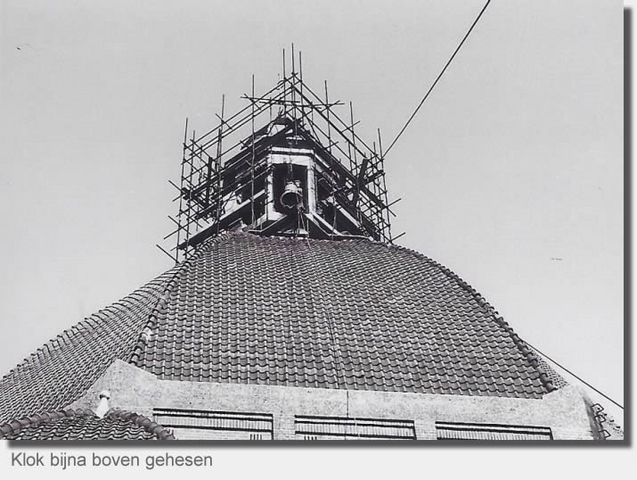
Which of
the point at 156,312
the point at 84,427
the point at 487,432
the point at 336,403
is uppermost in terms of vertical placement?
the point at 156,312

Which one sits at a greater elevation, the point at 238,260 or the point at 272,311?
the point at 238,260

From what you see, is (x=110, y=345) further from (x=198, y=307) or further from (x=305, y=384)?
(x=305, y=384)

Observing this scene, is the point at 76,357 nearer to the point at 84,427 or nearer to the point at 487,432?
the point at 84,427

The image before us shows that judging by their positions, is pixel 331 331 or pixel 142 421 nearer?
pixel 142 421

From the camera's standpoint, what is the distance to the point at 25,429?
1058 centimetres

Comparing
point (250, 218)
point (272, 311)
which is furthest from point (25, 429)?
point (250, 218)

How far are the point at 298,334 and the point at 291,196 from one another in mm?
7074

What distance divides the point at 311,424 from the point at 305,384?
1.93 ft

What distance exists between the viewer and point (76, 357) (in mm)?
15000

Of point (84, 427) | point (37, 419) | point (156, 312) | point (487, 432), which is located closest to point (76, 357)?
point (156, 312)

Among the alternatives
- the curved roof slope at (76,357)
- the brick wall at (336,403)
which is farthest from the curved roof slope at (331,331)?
the curved roof slope at (76,357)

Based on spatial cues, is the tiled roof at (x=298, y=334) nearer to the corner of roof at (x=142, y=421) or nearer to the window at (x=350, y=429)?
the window at (x=350, y=429)

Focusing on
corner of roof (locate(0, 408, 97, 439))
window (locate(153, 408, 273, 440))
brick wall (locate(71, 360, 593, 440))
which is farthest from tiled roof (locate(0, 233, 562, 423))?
corner of roof (locate(0, 408, 97, 439))

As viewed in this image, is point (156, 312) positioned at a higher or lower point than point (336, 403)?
higher
